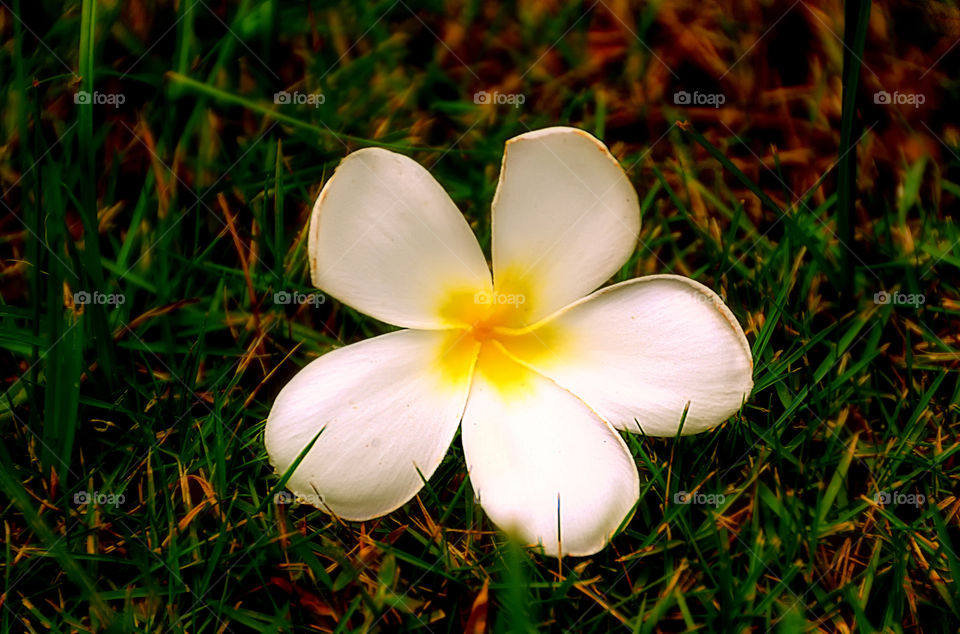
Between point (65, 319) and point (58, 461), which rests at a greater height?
point (65, 319)

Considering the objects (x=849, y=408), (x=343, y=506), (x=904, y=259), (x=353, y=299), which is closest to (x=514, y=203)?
(x=353, y=299)

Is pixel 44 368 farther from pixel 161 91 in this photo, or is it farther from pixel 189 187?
pixel 161 91

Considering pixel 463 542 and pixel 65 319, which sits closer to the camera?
pixel 463 542
